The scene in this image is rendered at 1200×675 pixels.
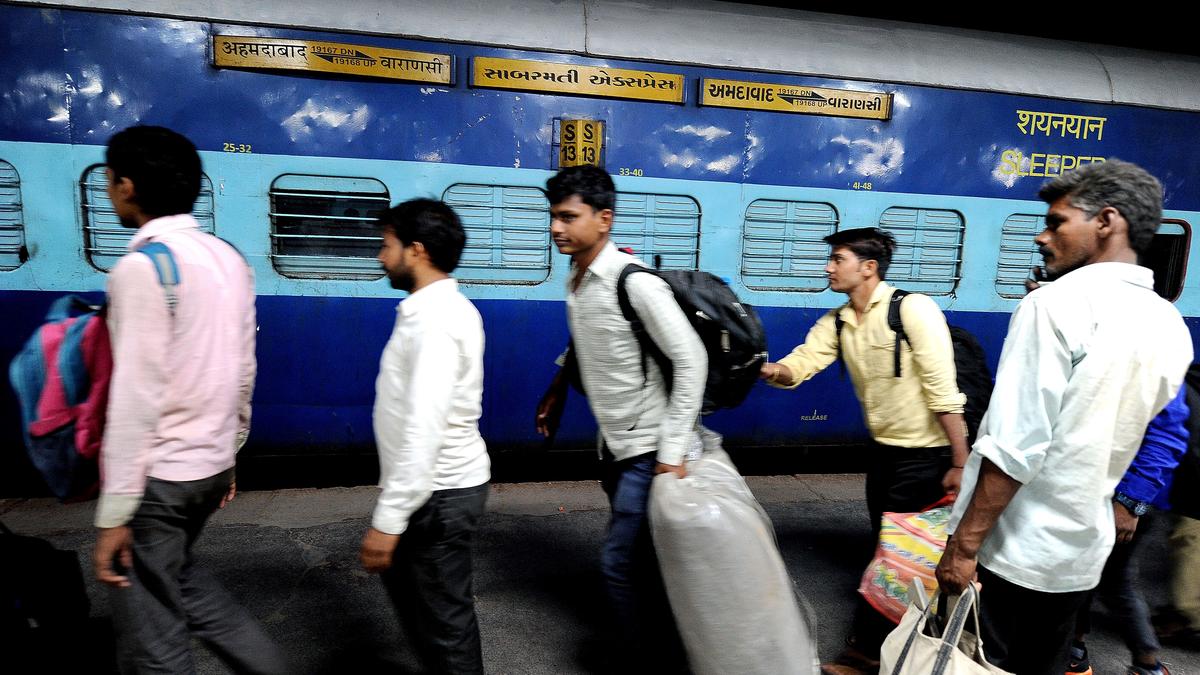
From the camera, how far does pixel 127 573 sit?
1779 mm

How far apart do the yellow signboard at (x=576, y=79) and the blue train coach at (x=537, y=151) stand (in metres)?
0.01

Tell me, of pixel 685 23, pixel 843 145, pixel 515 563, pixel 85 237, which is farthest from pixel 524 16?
pixel 515 563

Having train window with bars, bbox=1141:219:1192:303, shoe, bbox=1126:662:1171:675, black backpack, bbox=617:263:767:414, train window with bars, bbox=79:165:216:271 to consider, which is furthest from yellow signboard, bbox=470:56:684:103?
train window with bars, bbox=1141:219:1192:303

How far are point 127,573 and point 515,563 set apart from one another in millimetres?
2021

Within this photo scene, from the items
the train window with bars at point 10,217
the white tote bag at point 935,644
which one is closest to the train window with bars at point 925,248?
the white tote bag at point 935,644

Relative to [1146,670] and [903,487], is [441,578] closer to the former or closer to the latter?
[903,487]

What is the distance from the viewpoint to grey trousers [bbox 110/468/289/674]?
5.88 feet

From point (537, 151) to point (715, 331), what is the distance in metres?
2.30

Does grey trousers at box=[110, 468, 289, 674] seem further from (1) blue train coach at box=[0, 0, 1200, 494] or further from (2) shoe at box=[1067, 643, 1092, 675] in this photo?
(2) shoe at box=[1067, 643, 1092, 675]

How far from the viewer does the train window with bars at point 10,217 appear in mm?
3611

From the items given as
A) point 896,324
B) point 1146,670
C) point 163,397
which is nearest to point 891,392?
point 896,324

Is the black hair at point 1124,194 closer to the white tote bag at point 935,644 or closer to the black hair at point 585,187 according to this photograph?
the white tote bag at point 935,644

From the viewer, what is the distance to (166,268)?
5.64ft

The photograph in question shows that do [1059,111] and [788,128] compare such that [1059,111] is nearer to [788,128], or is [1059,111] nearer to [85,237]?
[788,128]
